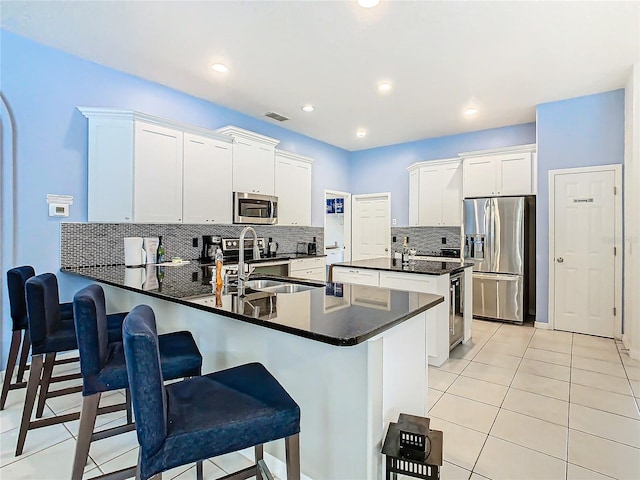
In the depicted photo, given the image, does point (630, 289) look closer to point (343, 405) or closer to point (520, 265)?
point (520, 265)

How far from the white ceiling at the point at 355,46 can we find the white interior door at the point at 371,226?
261 cm

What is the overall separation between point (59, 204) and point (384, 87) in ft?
12.2

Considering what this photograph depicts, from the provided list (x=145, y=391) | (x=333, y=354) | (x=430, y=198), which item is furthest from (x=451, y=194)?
(x=145, y=391)

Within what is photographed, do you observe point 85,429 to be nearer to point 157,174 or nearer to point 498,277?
point 157,174

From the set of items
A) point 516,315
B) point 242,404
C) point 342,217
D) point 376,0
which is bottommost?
point 516,315

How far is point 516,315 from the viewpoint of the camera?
4.79 meters

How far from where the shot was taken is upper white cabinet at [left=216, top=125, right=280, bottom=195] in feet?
14.8

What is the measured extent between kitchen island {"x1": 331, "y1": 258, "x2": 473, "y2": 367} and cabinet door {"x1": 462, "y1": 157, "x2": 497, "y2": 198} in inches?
75.6

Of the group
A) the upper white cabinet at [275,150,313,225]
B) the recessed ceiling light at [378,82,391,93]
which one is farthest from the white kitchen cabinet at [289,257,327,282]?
the recessed ceiling light at [378,82,391,93]

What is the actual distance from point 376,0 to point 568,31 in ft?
5.86

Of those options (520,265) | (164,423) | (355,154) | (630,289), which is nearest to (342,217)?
(355,154)

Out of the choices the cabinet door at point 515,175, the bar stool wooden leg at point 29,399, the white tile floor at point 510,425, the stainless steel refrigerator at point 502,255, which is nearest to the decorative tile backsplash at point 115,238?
the white tile floor at point 510,425

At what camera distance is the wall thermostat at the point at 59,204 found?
10.4 feet

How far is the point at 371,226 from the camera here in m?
7.11
